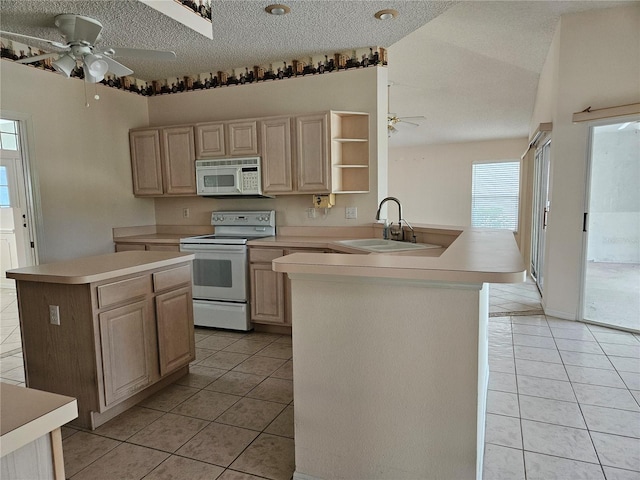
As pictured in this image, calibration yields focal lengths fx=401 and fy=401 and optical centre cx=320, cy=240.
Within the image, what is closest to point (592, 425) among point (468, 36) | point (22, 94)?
point (468, 36)

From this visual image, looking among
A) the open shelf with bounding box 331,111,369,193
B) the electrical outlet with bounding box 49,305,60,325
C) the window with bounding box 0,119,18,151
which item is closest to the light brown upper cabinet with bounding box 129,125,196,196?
the window with bounding box 0,119,18,151

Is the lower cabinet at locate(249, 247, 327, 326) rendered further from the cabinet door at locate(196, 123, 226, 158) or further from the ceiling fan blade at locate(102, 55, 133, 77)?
the ceiling fan blade at locate(102, 55, 133, 77)

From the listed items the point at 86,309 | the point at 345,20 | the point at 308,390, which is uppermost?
the point at 345,20

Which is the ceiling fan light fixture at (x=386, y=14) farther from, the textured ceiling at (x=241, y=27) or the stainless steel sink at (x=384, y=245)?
the stainless steel sink at (x=384, y=245)

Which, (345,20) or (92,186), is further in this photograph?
(92,186)

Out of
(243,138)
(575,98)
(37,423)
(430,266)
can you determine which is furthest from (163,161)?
(575,98)

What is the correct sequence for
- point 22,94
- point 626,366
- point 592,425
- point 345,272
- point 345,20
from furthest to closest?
point 22,94 < point 345,20 < point 626,366 < point 592,425 < point 345,272

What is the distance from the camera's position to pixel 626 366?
2883 millimetres

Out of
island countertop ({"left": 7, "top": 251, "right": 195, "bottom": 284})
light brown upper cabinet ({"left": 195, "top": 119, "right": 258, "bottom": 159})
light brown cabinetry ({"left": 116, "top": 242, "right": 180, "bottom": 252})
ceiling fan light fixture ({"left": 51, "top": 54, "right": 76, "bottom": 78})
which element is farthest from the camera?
light brown cabinetry ({"left": 116, "top": 242, "right": 180, "bottom": 252})

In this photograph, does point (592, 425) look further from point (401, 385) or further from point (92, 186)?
point (92, 186)

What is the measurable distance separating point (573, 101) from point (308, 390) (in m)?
3.78

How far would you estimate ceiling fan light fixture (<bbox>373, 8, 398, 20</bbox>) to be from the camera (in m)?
3.08

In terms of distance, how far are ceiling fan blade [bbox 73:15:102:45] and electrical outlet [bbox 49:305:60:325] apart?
1.66 metres

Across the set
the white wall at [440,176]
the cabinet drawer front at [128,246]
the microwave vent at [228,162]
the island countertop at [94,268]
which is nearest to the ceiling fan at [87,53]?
the island countertop at [94,268]
